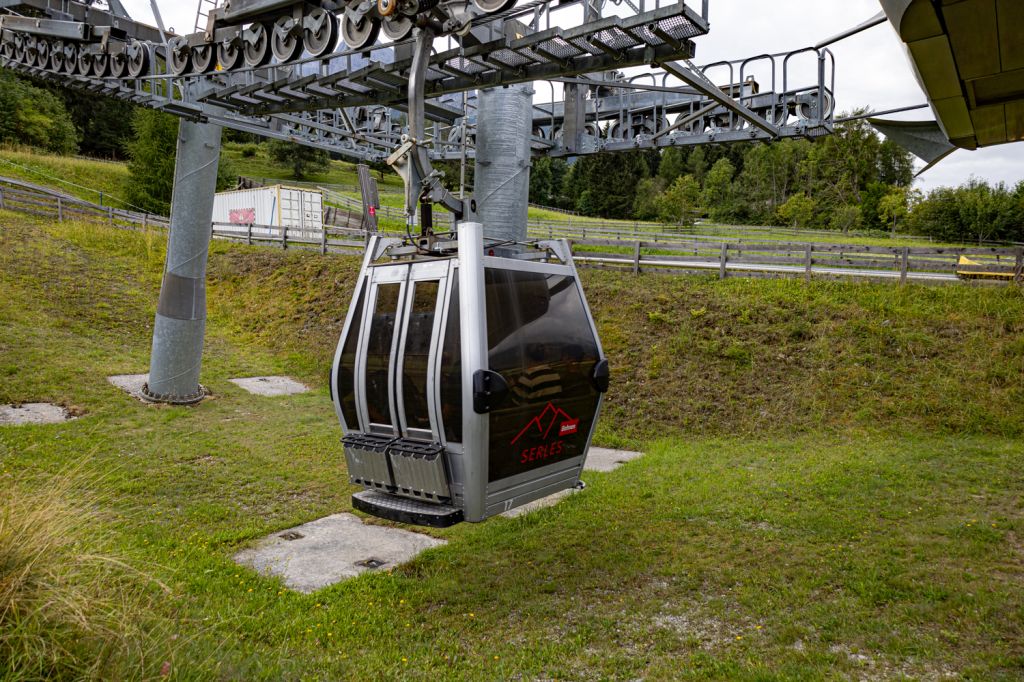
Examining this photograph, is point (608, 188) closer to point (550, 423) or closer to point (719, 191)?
point (719, 191)

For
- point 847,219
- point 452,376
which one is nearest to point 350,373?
point 452,376

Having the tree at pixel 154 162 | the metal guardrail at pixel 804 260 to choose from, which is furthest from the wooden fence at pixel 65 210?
the tree at pixel 154 162

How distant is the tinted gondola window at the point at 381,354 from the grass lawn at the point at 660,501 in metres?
1.47

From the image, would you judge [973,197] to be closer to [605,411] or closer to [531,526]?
[605,411]

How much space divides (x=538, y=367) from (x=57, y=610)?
3.13 metres

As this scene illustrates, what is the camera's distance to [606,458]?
33.1 ft

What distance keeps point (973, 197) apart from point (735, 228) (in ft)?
51.7

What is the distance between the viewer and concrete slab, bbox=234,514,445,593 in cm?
559

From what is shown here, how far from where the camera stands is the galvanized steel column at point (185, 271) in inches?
459

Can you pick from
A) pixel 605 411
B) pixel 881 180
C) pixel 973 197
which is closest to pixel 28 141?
pixel 605 411

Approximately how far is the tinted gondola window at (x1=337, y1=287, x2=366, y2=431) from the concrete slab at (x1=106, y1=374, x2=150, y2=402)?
828cm

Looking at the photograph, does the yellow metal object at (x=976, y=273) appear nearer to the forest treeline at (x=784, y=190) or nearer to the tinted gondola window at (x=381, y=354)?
the tinted gondola window at (x=381, y=354)

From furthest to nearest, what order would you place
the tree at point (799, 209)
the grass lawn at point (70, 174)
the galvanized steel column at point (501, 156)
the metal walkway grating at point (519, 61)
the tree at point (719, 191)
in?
the tree at point (719, 191) → the tree at point (799, 209) → the grass lawn at point (70, 174) → the galvanized steel column at point (501, 156) → the metal walkway grating at point (519, 61)

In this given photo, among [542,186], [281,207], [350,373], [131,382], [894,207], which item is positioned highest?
[542,186]
